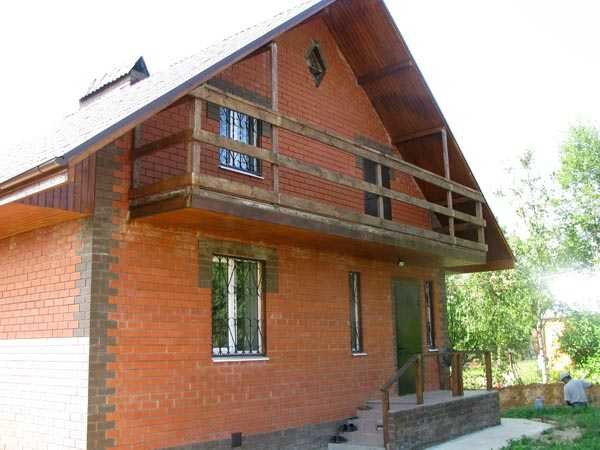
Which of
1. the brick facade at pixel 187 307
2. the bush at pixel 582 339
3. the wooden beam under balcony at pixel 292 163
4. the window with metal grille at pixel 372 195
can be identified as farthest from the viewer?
the bush at pixel 582 339

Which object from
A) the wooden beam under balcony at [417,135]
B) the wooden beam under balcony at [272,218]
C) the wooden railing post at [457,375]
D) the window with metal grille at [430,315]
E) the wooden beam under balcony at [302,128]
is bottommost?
the wooden railing post at [457,375]

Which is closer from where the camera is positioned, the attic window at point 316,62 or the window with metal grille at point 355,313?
the window with metal grille at point 355,313

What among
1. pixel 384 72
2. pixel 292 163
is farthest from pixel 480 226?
pixel 292 163

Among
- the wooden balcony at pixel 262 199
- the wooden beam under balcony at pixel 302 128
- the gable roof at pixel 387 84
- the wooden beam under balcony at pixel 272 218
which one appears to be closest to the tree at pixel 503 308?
the gable roof at pixel 387 84

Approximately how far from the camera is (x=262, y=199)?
782cm

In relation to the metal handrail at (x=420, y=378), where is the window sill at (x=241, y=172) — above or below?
above

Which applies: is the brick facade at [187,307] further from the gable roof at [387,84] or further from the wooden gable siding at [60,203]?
the gable roof at [387,84]

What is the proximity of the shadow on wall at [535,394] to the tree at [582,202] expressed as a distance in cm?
780

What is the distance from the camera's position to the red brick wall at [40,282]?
7766 mm

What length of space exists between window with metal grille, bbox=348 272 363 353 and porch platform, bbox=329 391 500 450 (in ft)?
3.53

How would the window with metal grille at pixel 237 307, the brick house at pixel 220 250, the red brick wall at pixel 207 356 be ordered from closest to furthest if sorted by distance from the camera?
1. the brick house at pixel 220 250
2. the red brick wall at pixel 207 356
3. the window with metal grille at pixel 237 307

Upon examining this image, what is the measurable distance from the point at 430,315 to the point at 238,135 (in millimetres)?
6697

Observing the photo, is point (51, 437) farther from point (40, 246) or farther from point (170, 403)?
point (40, 246)

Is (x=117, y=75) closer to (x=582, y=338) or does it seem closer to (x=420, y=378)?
(x=420, y=378)
